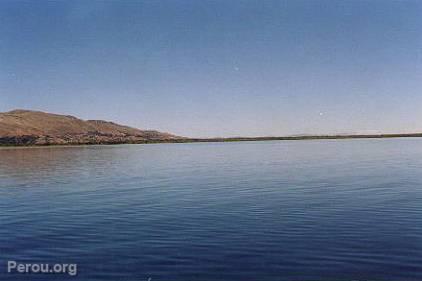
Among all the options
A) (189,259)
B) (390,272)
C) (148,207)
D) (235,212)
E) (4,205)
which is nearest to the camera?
(390,272)

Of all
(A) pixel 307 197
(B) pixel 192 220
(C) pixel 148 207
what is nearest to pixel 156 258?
(B) pixel 192 220

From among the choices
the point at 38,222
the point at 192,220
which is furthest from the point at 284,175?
the point at 38,222

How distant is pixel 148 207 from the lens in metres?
27.2

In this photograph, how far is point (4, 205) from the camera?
29.4 m

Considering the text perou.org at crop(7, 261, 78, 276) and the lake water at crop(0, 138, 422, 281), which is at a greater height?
the lake water at crop(0, 138, 422, 281)

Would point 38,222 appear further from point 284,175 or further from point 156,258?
point 284,175

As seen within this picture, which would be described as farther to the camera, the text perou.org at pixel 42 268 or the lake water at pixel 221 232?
the text perou.org at pixel 42 268

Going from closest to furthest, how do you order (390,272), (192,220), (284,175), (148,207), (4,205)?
(390,272)
(192,220)
(148,207)
(4,205)
(284,175)

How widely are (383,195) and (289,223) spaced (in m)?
12.0

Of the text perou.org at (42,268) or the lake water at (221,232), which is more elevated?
the lake water at (221,232)

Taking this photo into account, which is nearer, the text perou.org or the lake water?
the lake water

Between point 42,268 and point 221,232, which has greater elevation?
point 221,232

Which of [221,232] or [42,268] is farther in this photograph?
[221,232]

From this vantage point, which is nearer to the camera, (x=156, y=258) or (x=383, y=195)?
(x=156, y=258)
